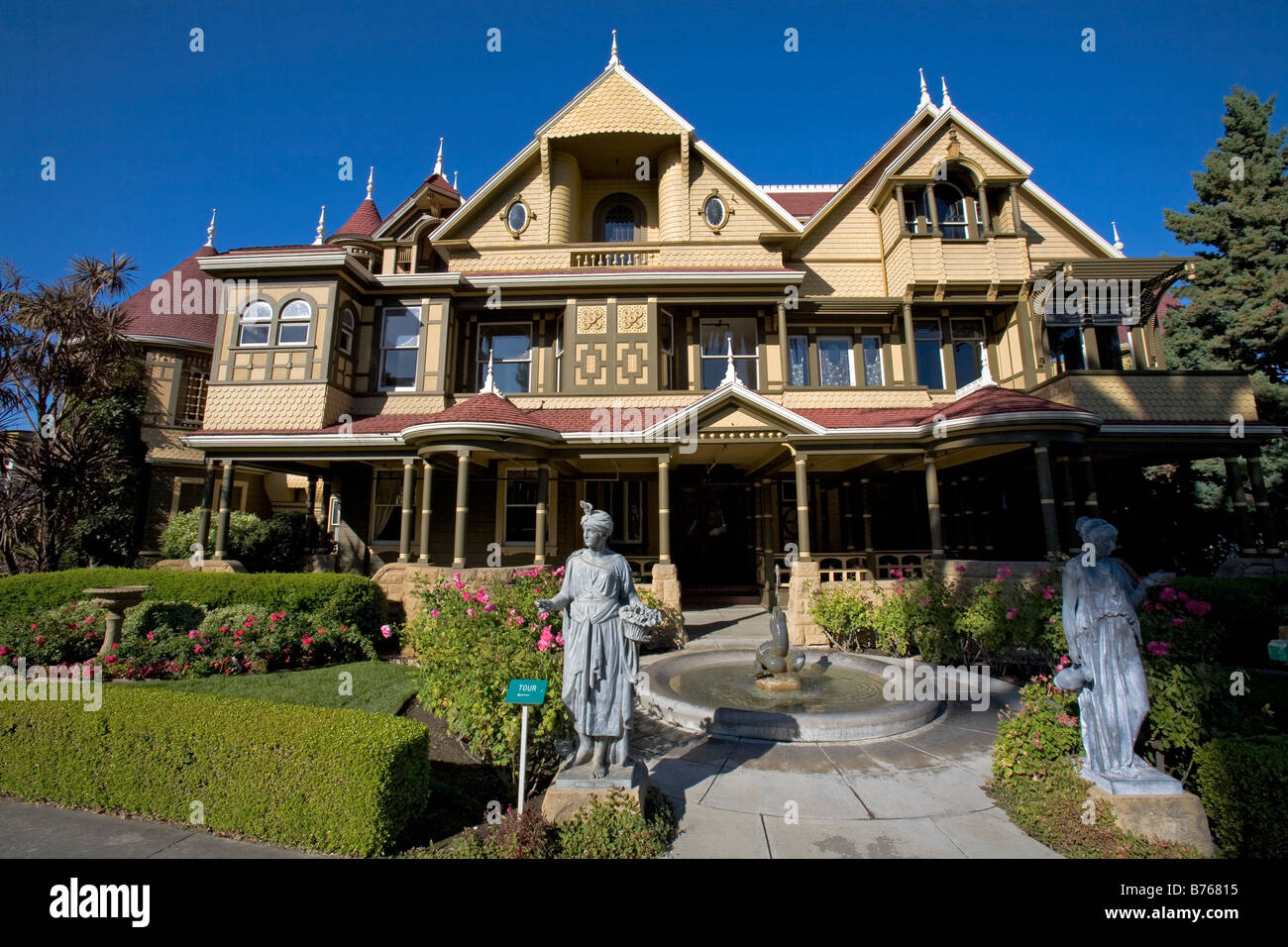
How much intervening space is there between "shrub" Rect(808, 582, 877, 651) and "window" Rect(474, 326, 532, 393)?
11.0 metres

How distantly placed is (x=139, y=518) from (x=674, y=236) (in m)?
19.1

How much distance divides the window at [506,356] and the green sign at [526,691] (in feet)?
46.9

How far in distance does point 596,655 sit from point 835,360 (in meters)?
15.9

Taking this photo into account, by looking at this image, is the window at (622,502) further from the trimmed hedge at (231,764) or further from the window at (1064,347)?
the window at (1064,347)

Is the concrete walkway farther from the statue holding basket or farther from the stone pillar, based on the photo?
the stone pillar

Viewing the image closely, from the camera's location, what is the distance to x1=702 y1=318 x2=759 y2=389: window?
57.7ft

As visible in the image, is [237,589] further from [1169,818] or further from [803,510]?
[1169,818]

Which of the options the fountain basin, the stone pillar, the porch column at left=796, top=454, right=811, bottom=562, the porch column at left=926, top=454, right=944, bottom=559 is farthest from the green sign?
the porch column at left=926, top=454, right=944, bottom=559

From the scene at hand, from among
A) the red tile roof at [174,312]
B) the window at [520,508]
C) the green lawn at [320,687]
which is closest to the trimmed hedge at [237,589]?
the green lawn at [320,687]

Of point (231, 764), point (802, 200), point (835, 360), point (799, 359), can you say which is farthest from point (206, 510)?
point (802, 200)
